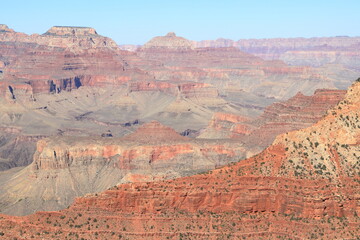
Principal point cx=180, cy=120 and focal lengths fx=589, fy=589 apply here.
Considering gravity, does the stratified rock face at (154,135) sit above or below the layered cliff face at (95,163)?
above

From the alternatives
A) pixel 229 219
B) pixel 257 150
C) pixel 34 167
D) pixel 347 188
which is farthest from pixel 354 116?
pixel 34 167

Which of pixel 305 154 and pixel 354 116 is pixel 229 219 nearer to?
pixel 305 154

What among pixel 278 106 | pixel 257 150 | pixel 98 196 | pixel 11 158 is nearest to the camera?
pixel 98 196

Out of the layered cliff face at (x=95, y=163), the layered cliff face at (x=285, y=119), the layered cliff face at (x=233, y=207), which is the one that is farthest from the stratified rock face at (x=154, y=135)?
the layered cliff face at (x=233, y=207)

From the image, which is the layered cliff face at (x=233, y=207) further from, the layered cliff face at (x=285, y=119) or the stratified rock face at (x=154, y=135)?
the stratified rock face at (x=154, y=135)

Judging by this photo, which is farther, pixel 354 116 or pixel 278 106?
pixel 278 106

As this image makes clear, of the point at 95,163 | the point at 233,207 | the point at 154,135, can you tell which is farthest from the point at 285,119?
the point at 233,207

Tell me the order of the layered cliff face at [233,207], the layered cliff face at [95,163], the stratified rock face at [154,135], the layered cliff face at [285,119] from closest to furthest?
the layered cliff face at [233,207], the layered cliff face at [95,163], the layered cliff face at [285,119], the stratified rock face at [154,135]

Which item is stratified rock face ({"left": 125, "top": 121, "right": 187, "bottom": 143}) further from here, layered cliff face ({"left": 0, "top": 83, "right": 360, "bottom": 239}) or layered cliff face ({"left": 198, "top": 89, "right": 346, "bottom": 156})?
layered cliff face ({"left": 0, "top": 83, "right": 360, "bottom": 239})
